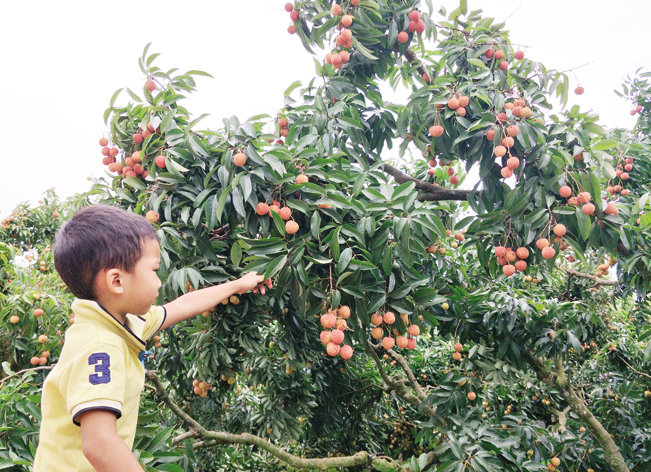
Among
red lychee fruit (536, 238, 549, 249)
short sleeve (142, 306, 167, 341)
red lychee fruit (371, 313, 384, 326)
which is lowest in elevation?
red lychee fruit (371, 313, 384, 326)

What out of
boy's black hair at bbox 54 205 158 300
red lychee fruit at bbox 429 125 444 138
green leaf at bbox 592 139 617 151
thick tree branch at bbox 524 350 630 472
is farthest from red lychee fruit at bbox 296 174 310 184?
thick tree branch at bbox 524 350 630 472

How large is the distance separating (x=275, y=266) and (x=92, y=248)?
60 cm

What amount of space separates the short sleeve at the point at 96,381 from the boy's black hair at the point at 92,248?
0.20 metres

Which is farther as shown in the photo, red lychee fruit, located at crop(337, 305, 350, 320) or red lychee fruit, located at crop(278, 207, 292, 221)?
red lychee fruit, located at crop(278, 207, 292, 221)

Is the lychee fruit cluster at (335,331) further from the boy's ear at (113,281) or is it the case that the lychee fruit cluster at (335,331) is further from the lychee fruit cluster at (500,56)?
the lychee fruit cluster at (500,56)

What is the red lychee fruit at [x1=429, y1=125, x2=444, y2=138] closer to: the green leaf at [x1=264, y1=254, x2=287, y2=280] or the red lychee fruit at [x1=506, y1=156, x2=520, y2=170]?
the red lychee fruit at [x1=506, y1=156, x2=520, y2=170]

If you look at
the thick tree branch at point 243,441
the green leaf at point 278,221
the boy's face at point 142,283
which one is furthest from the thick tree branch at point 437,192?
the boy's face at point 142,283

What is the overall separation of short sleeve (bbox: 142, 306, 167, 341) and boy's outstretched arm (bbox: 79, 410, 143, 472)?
458 mm

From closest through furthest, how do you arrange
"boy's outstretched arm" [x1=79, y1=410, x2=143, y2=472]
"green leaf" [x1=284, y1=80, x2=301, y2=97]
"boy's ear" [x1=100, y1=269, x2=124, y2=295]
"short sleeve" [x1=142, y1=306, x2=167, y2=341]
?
"boy's outstretched arm" [x1=79, y1=410, x2=143, y2=472] → "boy's ear" [x1=100, y1=269, x2=124, y2=295] → "short sleeve" [x1=142, y1=306, x2=167, y2=341] → "green leaf" [x1=284, y1=80, x2=301, y2=97]

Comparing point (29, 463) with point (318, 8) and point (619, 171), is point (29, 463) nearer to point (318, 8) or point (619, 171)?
point (318, 8)

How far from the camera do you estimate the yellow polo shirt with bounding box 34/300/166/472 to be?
0.87 m

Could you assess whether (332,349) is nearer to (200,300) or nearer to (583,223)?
(200,300)

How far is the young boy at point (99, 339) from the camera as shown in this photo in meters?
0.87

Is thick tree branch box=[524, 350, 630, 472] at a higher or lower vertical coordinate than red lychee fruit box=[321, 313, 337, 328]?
lower
